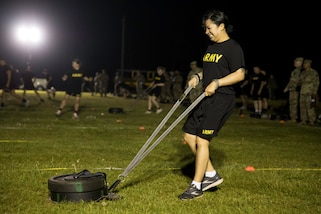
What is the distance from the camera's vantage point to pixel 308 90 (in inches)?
589

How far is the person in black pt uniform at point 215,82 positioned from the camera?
5.16 meters

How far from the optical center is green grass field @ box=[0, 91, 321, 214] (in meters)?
4.95

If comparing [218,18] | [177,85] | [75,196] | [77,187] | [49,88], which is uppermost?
[218,18]

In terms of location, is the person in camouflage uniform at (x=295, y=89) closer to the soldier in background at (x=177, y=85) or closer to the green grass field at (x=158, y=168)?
the green grass field at (x=158, y=168)

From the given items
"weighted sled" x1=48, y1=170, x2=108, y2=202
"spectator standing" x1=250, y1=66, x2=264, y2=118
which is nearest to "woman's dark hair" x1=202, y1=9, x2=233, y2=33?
"weighted sled" x1=48, y1=170, x2=108, y2=202

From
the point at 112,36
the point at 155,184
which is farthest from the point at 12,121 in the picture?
the point at 112,36

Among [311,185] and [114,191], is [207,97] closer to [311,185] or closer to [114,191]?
[114,191]

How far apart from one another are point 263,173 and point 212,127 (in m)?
2.03

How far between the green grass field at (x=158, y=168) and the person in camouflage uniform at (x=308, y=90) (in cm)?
262

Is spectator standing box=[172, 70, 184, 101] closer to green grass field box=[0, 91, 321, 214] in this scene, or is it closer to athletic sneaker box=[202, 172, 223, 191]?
green grass field box=[0, 91, 321, 214]

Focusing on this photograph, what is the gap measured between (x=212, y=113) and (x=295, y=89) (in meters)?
11.6

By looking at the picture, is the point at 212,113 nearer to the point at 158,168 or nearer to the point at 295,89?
the point at 158,168

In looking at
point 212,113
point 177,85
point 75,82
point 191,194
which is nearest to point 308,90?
point 75,82

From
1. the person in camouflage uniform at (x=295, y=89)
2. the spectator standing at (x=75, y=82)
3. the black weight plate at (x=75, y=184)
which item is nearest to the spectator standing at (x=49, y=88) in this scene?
the spectator standing at (x=75, y=82)
